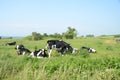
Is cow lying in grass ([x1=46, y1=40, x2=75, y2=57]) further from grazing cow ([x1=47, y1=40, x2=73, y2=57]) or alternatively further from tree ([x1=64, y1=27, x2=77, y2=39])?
tree ([x1=64, y1=27, x2=77, y2=39])

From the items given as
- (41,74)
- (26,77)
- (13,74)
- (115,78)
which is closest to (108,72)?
(115,78)

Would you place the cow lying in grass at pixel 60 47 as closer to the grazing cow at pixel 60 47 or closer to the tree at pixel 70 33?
the grazing cow at pixel 60 47

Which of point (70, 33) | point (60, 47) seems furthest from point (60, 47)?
point (70, 33)

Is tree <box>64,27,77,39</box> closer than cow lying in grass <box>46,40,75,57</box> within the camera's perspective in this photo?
No

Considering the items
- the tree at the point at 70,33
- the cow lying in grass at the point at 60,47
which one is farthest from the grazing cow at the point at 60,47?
the tree at the point at 70,33

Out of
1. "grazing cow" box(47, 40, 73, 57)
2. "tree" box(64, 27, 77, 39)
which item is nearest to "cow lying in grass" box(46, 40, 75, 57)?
"grazing cow" box(47, 40, 73, 57)

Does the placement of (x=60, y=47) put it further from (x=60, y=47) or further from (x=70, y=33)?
(x=70, y=33)

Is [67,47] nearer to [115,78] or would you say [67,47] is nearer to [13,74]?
[13,74]

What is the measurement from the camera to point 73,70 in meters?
7.19

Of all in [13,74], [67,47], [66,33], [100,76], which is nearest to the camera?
[100,76]

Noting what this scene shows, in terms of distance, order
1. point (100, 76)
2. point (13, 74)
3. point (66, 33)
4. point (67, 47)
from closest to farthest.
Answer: point (100, 76)
point (13, 74)
point (67, 47)
point (66, 33)

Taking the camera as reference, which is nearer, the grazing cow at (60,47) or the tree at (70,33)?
the grazing cow at (60,47)

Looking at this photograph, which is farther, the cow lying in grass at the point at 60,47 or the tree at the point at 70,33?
the tree at the point at 70,33

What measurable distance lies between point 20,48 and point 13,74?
10.0m
